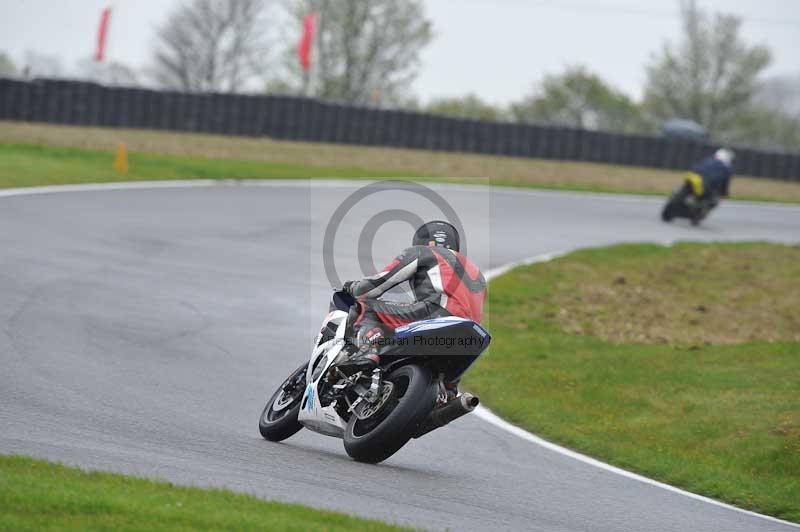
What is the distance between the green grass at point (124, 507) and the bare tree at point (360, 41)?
176 ft

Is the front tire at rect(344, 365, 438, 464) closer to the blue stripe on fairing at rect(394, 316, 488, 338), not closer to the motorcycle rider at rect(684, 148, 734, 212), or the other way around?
the blue stripe on fairing at rect(394, 316, 488, 338)

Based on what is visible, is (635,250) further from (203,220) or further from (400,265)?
(400,265)

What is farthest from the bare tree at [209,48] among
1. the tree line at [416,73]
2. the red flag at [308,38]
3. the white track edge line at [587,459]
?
the white track edge line at [587,459]

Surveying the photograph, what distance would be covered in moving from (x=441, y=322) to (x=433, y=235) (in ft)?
2.25

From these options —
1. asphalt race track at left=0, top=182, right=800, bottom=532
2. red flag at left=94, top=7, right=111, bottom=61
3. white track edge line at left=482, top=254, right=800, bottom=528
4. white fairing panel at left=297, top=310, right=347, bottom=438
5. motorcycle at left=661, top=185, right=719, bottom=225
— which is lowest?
white track edge line at left=482, top=254, right=800, bottom=528

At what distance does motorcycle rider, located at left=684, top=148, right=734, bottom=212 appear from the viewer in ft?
83.5

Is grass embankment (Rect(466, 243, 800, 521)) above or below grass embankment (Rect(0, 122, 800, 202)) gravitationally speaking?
below

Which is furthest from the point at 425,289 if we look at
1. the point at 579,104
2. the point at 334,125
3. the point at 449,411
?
the point at 579,104

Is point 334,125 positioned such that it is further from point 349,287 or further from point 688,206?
point 349,287

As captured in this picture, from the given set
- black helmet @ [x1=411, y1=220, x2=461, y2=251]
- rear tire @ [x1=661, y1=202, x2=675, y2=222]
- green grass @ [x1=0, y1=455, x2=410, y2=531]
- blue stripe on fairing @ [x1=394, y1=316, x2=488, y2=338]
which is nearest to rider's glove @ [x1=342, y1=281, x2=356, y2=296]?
black helmet @ [x1=411, y1=220, x2=461, y2=251]

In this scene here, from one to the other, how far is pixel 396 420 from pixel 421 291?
0.88 m

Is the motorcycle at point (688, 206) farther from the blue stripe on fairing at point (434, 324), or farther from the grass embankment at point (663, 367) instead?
the blue stripe on fairing at point (434, 324)

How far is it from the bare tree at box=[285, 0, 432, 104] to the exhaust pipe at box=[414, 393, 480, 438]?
2052 inches

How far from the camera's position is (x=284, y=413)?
816 centimetres
